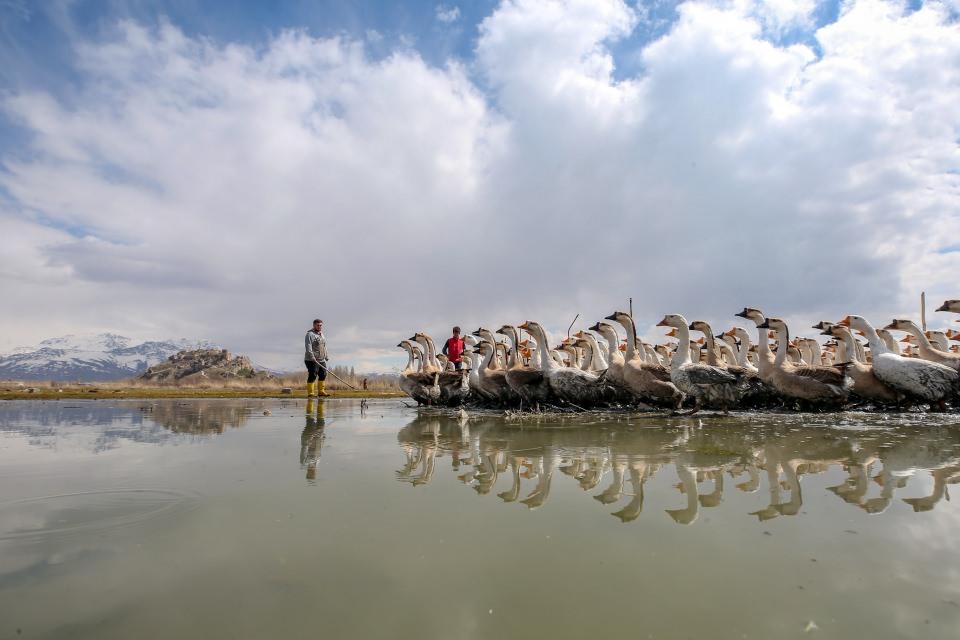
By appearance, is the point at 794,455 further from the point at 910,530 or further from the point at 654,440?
the point at 910,530

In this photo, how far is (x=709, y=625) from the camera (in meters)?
2.02

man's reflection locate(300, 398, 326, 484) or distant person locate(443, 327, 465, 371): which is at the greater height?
distant person locate(443, 327, 465, 371)

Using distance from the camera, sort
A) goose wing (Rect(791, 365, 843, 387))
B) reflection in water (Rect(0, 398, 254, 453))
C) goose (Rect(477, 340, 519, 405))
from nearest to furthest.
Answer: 1. reflection in water (Rect(0, 398, 254, 453))
2. goose wing (Rect(791, 365, 843, 387))
3. goose (Rect(477, 340, 519, 405))

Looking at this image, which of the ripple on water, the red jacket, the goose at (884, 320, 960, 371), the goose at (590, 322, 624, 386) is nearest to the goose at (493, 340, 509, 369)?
the red jacket

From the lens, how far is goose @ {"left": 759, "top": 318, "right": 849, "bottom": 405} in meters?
11.3

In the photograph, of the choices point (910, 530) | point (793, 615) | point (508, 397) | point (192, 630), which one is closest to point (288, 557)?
point (192, 630)

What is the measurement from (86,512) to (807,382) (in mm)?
13267

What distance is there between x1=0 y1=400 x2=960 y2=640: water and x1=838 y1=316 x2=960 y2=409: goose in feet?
21.6

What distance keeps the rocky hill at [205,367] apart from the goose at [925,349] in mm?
40668

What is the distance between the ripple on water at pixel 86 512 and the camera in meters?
3.24

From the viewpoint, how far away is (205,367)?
4444cm

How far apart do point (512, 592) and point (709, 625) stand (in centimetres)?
86

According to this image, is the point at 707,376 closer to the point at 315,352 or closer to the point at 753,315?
the point at 753,315

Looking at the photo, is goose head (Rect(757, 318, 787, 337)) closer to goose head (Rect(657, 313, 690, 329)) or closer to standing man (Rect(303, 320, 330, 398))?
goose head (Rect(657, 313, 690, 329))
